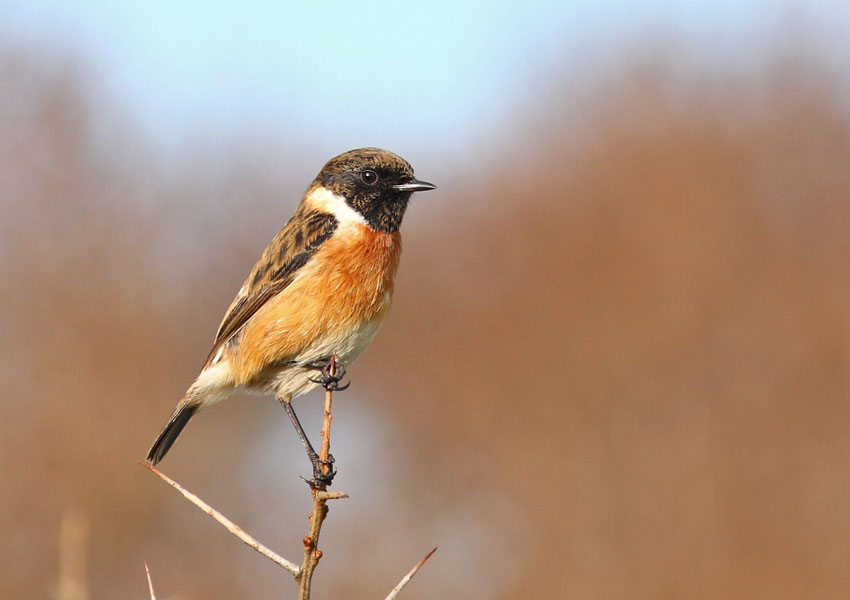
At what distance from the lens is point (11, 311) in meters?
17.3

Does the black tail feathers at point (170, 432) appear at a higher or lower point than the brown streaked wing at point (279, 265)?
lower

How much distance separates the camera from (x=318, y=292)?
18.0 feet

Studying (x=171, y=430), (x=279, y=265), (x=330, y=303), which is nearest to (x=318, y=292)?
(x=330, y=303)

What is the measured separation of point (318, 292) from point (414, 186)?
0.76 meters

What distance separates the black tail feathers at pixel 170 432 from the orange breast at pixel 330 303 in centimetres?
56

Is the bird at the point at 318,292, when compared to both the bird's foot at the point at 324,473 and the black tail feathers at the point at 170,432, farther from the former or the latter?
the bird's foot at the point at 324,473

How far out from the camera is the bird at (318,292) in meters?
5.46

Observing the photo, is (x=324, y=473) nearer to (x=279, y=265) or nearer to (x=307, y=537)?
(x=307, y=537)

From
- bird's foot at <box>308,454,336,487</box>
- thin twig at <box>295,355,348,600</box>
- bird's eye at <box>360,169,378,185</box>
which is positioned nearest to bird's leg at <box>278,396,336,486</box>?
bird's foot at <box>308,454,336,487</box>

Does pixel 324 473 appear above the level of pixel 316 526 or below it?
below

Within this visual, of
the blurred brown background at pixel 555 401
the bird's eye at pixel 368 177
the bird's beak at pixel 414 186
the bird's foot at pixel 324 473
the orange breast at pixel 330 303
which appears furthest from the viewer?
the blurred brown background at pixel 555 401

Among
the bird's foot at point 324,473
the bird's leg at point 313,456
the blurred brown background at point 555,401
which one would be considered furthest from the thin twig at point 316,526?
the blurred brown background at point 555,401

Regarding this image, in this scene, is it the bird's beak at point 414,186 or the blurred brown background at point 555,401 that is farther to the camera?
the blurred brown background at point 555,401

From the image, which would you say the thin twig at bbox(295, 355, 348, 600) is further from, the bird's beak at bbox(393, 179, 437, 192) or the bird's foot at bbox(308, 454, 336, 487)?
the bird's beak at bbox(393, 179, 437, 192)
